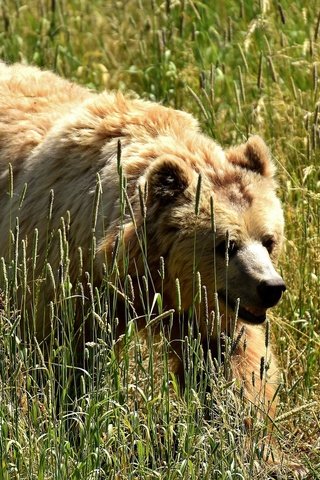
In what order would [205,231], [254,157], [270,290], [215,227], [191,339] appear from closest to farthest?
[191,339] < [270,290] < [215,227] < [205,231] < [254,157]

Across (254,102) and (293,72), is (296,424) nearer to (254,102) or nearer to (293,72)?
(254,102)

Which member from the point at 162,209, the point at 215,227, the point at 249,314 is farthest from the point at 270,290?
the point at 162,209

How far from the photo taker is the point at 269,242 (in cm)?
521

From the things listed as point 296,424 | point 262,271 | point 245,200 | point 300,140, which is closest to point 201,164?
point 245,200

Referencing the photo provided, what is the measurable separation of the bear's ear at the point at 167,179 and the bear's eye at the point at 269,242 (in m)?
0.42

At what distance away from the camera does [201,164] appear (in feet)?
17.3

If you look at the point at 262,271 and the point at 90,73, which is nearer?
the point at 262,271

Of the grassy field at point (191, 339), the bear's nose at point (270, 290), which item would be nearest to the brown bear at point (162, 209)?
the bear's nose at point (270, 290)

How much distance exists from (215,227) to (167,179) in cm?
32

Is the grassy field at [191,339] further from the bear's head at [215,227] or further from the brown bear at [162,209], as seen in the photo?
the bear's head at [215,227]

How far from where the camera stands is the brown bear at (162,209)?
5.02 meters

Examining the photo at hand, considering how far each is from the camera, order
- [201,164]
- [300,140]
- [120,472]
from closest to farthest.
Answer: [120,472] < [201,164] < [300,140]

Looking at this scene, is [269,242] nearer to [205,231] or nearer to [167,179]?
[205,231]

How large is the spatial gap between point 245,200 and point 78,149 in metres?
0.82
